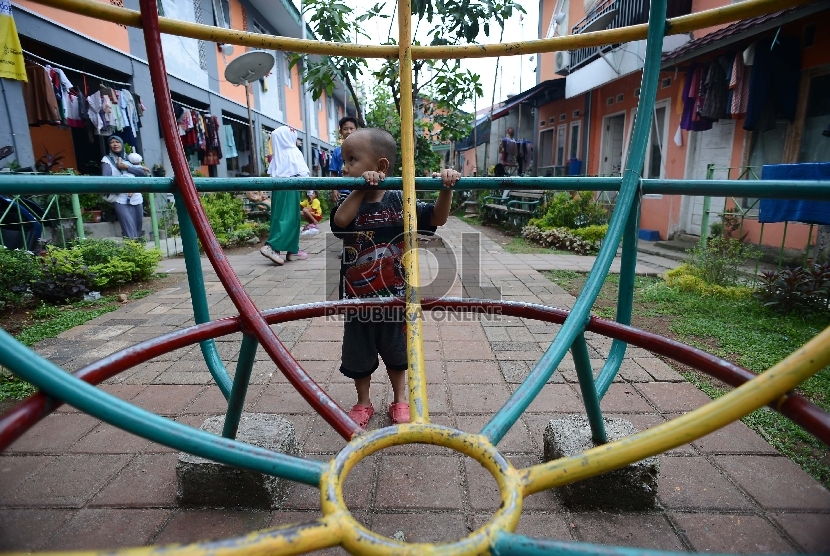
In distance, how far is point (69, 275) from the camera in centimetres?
378

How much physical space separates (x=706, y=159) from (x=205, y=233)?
7.32 meters

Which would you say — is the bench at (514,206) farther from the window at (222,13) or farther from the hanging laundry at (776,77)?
the window at (222,13)

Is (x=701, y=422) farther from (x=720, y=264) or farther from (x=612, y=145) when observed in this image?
(x=612, y=145)

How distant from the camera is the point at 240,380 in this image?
116 cm

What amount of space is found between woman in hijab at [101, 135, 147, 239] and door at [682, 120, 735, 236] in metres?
7.51

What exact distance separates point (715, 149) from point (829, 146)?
1.58 meters

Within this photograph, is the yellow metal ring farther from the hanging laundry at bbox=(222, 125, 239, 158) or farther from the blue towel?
the hanging laundry at bbox=(222, 125, 239, 158)

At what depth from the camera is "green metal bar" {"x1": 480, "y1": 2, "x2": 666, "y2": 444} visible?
828mm

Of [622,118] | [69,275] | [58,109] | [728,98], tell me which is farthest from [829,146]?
[58,109]

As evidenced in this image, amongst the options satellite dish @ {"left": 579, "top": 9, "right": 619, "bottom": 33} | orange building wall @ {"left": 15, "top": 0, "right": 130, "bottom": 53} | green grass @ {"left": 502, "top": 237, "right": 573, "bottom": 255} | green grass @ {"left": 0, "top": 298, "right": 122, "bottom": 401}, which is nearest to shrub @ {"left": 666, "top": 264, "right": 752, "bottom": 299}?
green grass @ {"left": 502, "top": 237, "right": 573, "bottom": 255}

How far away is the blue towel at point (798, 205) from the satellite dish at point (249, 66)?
18.2ft

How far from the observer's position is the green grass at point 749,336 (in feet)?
5.48

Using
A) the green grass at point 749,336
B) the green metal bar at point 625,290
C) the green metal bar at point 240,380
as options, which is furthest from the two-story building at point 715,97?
the green metal bar at point 240,380

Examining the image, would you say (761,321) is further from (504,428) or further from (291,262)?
(291,262)
